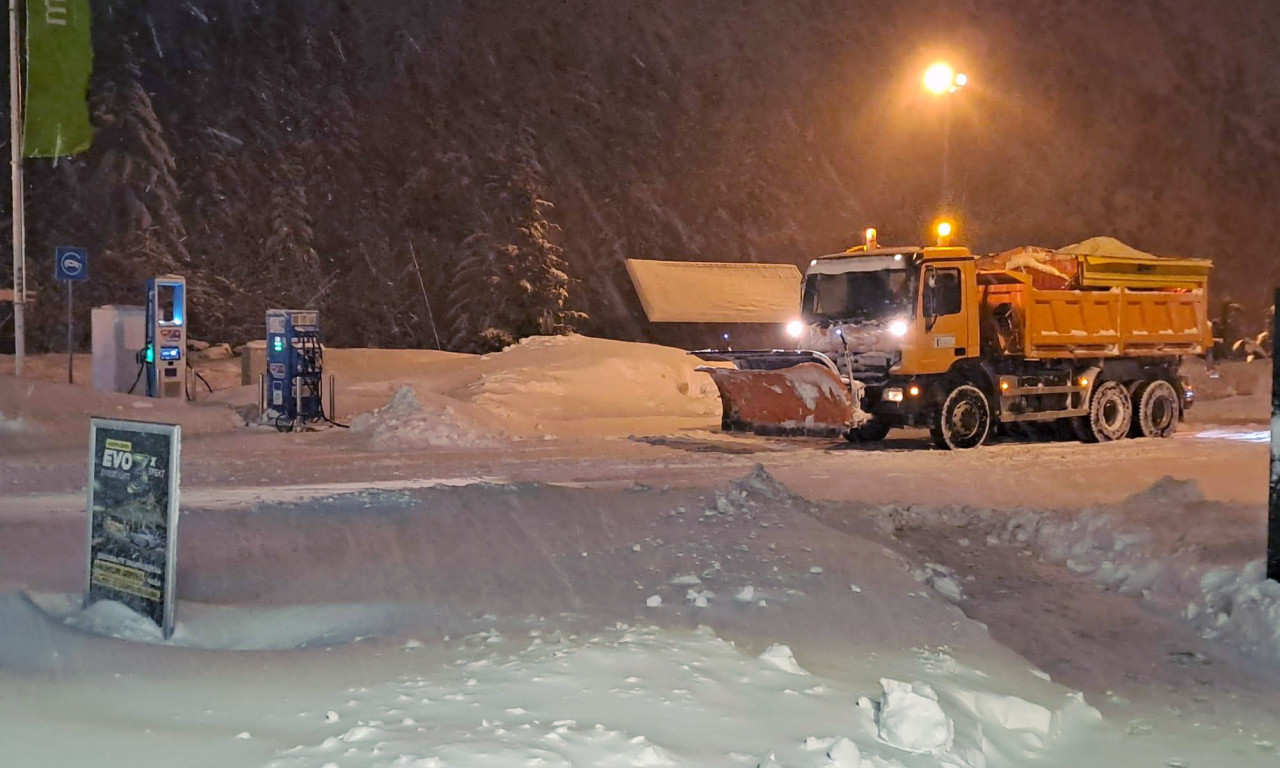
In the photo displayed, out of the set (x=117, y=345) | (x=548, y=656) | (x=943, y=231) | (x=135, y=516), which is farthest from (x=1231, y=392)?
(x=135, y=516)

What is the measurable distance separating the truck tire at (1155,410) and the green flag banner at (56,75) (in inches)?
765

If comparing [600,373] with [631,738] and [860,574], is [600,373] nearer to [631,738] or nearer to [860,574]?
[860,574]

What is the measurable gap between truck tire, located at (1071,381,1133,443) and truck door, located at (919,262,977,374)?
3230mm

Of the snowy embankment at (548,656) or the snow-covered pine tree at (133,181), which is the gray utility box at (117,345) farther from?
the snow-covered pine tree at (133,181)

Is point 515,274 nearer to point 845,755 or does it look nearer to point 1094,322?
point 1094,322

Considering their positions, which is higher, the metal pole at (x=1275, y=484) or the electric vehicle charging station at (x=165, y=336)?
the electric vehicle charging station at (x=165, y=336)

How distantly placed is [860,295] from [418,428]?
706 cm

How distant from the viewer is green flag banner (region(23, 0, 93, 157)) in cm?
1994

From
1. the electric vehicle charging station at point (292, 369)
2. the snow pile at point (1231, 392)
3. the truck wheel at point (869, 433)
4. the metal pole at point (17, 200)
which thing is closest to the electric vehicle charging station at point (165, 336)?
the metal pole at point (17, 200)

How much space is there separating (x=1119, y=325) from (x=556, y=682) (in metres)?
16.2

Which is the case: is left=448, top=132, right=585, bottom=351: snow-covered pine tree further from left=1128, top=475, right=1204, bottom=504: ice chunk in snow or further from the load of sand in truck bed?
left=1128, top=475, right=1204, bottom=504: ice chunk in snow

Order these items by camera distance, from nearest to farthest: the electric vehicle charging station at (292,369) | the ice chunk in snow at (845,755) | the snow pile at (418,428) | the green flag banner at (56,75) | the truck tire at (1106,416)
A: the ice chunk in snow at (845,755)
the snow pile at (418,428)
the electric vehicle charging station at (292,369)
the truck tire at (1106,416)
the green flag banner at (56,75)

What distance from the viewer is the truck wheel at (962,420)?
17.1 meters

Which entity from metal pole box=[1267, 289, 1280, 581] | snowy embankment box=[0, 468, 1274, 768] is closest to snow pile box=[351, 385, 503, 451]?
snowy embankment box=[0, 468, 1274, 768]
